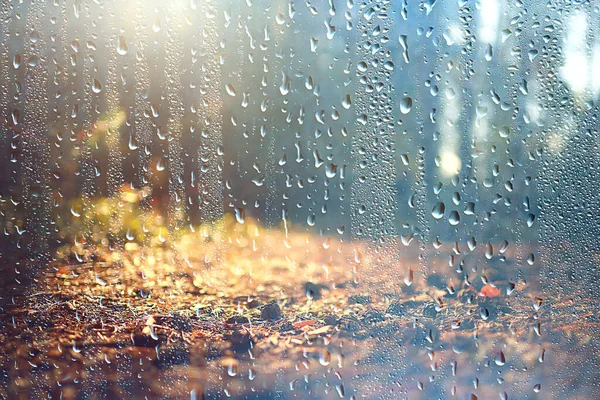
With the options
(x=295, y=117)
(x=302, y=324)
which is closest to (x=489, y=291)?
(x=302, y=324)

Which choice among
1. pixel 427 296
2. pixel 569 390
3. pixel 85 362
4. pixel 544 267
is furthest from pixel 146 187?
pixel 569 390

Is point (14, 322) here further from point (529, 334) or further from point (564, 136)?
point (564, 136)

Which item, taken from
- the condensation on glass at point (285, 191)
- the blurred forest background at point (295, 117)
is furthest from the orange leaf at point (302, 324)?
the blurred forest background at point (295, 117)

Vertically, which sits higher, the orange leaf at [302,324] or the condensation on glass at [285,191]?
the condensation on glass at [285,191]

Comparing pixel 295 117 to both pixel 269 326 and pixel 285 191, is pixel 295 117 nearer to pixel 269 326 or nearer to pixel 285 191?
pixel 285 191

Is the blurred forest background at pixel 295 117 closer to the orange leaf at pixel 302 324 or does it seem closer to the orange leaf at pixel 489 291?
the orange leaf at pixel 489 291

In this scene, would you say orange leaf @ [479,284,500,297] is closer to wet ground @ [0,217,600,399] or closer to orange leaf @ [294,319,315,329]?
wet ground @ [0,217,600,399]

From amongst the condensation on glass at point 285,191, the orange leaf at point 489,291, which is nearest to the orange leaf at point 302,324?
the condensation on glass at point 285,191

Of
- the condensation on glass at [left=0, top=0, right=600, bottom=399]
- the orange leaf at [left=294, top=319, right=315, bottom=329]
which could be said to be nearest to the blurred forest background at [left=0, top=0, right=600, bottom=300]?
the condensation on glass at [left=0, top=0, right=600, bottom=399]
